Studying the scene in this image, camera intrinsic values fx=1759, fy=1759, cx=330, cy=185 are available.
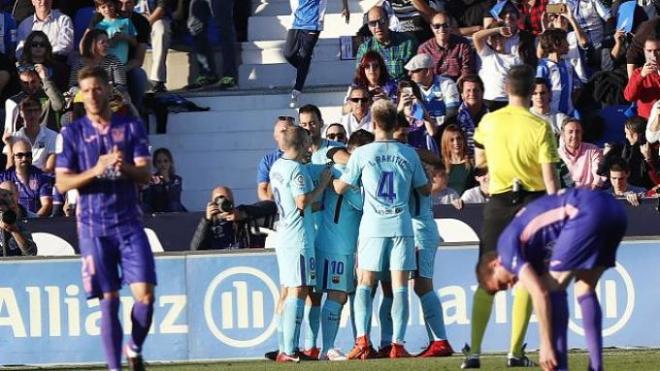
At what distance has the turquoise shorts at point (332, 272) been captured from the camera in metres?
15.1

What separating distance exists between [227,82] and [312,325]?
583cm

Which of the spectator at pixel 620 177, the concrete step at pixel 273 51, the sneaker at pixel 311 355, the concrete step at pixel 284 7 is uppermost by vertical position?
the concrete step at pixel 284 7

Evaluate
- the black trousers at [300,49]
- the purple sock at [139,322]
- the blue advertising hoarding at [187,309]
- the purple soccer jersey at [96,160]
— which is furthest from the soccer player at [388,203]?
the black trousers at [300,49]

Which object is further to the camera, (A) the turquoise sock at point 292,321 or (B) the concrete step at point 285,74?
(B) the concrete step at point 285,74

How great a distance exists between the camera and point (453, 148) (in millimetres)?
17438

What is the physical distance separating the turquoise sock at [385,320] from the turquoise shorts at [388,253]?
43cm

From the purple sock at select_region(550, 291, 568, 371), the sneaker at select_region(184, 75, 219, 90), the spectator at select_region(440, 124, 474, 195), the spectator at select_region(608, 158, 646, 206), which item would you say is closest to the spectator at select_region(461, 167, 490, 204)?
the spectator at select_region(440, 124, 474, 195)

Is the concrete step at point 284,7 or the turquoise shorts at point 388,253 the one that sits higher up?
the concrete step at point 284,7

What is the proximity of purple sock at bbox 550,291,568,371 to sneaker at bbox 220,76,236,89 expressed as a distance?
10.3 m

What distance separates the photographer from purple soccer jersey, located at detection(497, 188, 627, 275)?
1012cm

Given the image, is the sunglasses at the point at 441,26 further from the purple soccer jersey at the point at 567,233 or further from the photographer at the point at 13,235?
the purple soccer jersey at the point at 567,233

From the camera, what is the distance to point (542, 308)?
1016 centimetres

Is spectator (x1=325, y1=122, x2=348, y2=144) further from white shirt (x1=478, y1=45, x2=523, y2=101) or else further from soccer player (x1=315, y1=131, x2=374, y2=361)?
white shirt (x1=478, y1=45, x2=523, y2=101)

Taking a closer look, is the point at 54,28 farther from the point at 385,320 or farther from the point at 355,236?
the point at 385,320
